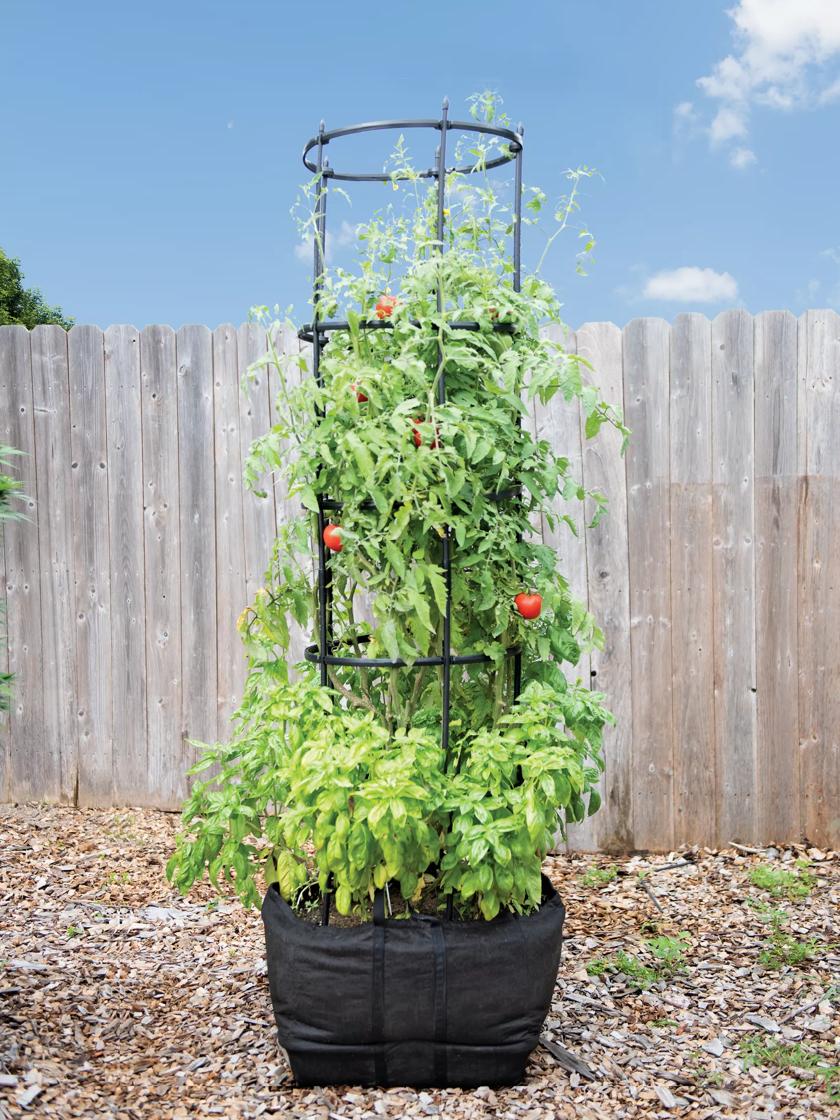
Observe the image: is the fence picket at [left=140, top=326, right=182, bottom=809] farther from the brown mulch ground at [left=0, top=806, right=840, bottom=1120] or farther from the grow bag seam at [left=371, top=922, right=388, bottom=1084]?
the grow bag seam at [left=371, top=922, right=388, bottom=1084]

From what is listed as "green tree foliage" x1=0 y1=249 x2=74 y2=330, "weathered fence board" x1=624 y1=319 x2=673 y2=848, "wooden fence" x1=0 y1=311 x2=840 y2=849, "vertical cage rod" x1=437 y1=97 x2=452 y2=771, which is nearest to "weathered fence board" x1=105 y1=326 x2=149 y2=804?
→ "wooden fence" x1=0 y1=311 x2=840 y2=849

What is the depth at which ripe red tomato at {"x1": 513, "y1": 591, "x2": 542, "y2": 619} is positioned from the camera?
7.62ft

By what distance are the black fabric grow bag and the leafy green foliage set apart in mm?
108

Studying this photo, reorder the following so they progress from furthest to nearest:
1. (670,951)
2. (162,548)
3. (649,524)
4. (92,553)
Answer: (92,553), (162,548), (649,524), (670,951)

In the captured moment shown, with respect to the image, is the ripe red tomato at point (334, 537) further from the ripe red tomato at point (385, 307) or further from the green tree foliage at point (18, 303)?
the green tree foliage at point (18, 303)

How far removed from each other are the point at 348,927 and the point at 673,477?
2.21 meters

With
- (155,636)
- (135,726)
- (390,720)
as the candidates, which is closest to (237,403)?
(155,636)

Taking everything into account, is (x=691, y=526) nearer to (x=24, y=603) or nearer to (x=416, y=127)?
(x=416, y=127)

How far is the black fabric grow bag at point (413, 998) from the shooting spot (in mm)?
2324

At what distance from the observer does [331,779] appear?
2170 mm

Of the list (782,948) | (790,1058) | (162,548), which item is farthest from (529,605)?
(162,548)

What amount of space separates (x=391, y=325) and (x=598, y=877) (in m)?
2.30

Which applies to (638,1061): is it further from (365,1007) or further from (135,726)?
(135,726)

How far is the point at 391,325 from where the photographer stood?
2375 millimetres
